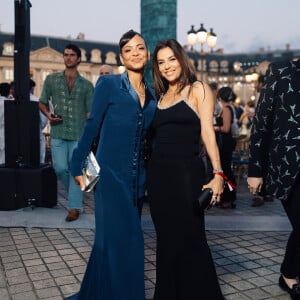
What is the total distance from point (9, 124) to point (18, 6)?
162 cm

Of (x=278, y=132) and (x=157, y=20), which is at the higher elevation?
(x=157, y=20)

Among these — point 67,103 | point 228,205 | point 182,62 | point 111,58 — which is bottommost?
point 228,205

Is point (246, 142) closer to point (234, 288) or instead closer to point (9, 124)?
point (9, 124)

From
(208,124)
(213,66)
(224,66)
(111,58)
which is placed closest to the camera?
(208,124)

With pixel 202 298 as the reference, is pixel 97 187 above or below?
above

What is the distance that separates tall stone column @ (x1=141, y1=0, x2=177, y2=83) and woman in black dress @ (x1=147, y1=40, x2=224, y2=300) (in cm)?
583

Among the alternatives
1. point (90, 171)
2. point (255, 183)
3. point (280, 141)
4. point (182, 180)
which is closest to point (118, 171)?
point (90, 171)

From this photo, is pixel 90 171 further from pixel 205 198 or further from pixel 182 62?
pixel 182 62

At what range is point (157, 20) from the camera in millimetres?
8828

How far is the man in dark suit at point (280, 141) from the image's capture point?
275 centimetres

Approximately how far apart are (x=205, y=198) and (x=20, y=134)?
4082mm

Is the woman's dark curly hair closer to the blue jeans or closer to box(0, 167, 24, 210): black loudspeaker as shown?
the blue jeans

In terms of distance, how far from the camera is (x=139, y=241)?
2564mm

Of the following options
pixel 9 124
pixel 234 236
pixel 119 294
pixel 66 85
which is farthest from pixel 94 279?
pixel 9 124
